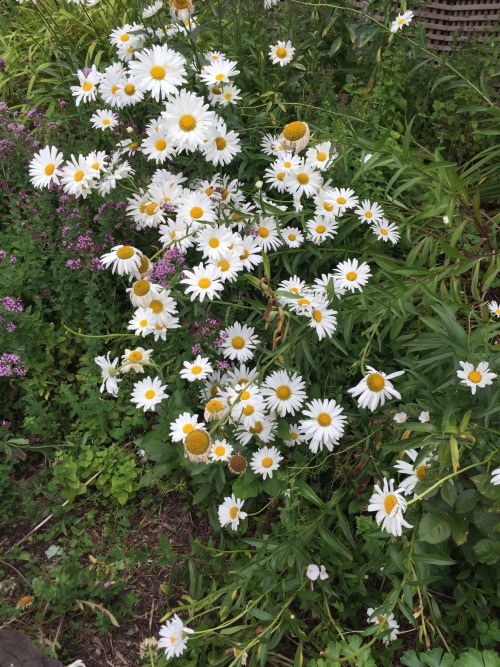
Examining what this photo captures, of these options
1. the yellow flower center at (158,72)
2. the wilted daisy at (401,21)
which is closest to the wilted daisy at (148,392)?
the yellow flower center at (158,72)

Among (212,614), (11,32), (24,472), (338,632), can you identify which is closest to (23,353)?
(24,472)

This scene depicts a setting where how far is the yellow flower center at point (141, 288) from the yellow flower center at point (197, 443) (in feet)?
1.60

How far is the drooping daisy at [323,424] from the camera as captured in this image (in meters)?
1.98

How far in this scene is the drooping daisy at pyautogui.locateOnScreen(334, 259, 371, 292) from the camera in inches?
85.2

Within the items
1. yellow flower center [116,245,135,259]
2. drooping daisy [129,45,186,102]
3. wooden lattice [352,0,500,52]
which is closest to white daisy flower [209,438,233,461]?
yellow flower center [116,245,135,259]

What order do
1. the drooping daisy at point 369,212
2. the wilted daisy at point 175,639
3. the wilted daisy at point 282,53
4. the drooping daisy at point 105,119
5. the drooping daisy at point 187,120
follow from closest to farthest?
the wilted daisy at point 175,639 < the drooping daisy at point 187,120 < the drooping daisy at point 369,212 < the drooping daisy at point 105,119 < the wilted daisy at point 282,53

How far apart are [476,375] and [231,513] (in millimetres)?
902

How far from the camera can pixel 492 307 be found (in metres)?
2.20

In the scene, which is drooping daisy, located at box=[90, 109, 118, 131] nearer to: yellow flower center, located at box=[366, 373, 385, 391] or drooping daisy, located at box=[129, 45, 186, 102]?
drooping daisy, located at box=[129, 45, 186, 102]

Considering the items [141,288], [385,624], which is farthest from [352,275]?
[385,624]

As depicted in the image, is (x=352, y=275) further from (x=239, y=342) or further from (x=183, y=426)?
(x=183, y=426)

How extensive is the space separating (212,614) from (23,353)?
128 cm

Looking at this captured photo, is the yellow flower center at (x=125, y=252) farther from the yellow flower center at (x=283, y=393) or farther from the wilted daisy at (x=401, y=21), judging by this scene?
the wilted daisy at (x=401, y=21)

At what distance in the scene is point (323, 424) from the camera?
201cm
